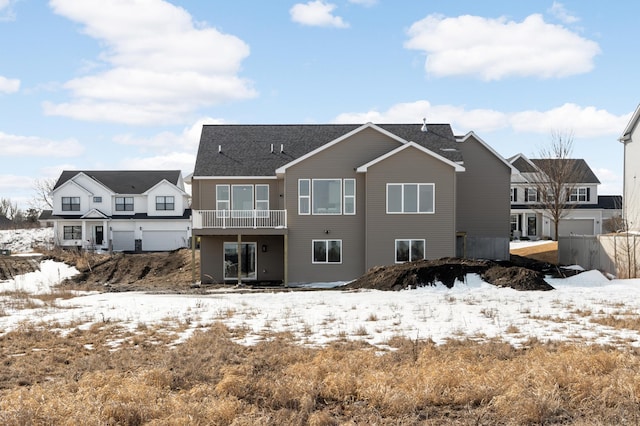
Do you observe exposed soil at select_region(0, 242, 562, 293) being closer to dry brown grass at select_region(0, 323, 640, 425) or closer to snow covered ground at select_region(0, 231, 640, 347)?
snow covered ground at select_region(0, 231, 640, 347)

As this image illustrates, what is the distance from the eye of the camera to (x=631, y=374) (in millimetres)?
8312

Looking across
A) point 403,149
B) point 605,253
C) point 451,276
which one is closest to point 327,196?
point 403,149

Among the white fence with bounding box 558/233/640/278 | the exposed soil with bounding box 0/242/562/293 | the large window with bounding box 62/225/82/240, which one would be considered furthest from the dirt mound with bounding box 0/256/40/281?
the white fence with bounding box 558/233/640/278

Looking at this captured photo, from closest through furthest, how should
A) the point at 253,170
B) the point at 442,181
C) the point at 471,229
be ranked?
the point at 442,181 < the point at 253,170 < the point at 471,229

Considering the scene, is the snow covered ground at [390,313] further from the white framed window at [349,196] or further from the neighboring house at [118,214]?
the neighboring house at [118,214]

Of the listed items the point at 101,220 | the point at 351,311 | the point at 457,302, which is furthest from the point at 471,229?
the point at 101,220

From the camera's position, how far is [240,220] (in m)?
29.3

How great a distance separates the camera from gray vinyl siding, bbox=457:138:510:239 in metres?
33.2

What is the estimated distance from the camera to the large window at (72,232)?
5357 cm

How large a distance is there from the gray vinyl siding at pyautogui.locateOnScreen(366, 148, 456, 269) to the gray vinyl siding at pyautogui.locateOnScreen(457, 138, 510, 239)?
5.10 metres

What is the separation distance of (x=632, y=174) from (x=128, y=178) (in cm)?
4252

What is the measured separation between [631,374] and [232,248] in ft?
79.6

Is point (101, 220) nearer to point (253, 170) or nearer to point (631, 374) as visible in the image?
point (253, 170)

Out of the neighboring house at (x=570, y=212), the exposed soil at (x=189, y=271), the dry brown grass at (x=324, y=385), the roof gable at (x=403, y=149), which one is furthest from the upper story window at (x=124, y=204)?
the dry brown grass at (x=324, y=385)
